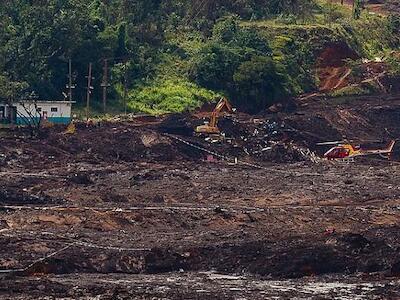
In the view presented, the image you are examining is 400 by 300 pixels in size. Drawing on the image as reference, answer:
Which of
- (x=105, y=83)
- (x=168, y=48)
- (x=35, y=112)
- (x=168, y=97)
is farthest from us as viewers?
(x=168, y=48)

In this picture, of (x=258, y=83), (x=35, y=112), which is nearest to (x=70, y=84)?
(x=35, y=112)

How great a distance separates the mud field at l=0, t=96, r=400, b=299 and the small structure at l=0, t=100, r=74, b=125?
187cm

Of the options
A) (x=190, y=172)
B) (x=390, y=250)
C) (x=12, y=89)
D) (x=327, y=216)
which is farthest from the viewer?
(x=12, y=89)

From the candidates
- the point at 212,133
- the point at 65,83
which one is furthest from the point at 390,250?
the point at 65,83

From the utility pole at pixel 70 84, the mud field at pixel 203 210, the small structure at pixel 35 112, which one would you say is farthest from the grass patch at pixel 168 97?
the small structure at pixel 35 112

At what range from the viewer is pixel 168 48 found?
2923 inches

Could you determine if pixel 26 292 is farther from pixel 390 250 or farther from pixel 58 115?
pixel 58 115

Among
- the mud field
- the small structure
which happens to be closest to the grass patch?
the mud field

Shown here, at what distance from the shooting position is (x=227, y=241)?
127 feet

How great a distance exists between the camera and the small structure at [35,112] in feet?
203

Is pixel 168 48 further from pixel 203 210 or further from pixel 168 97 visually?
pixel 203 210

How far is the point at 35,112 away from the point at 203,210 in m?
19.9

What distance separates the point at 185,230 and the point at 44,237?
18.8 ft

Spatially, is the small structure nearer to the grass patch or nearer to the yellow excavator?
the grass patch
